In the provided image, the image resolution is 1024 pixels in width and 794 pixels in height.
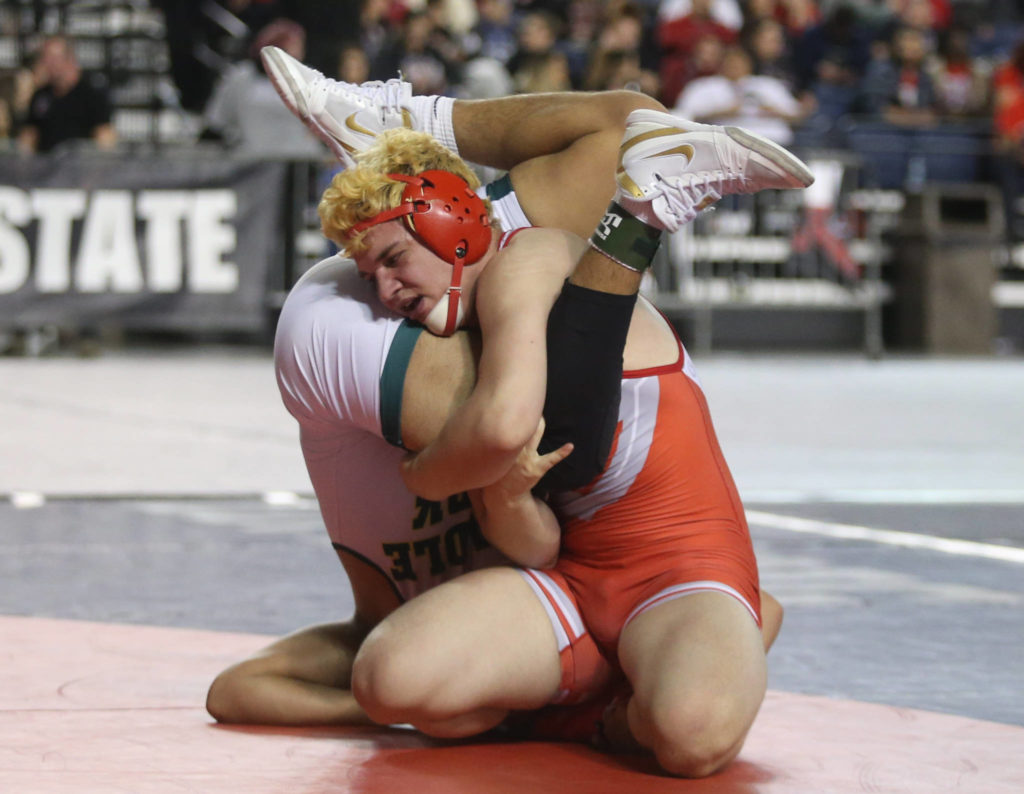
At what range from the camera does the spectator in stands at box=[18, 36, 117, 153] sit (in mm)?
11141

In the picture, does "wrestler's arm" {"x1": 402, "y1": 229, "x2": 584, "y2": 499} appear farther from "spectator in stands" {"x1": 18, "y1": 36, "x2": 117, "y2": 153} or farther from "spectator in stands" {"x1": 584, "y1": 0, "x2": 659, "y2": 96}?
"spectator in stands" {"x1": 18, "y1": 36, "x2": 117, "y2": 153}

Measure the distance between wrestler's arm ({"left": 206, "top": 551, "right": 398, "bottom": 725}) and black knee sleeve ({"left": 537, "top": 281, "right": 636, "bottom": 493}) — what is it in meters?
0.53

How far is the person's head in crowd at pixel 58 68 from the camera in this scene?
37.4ft

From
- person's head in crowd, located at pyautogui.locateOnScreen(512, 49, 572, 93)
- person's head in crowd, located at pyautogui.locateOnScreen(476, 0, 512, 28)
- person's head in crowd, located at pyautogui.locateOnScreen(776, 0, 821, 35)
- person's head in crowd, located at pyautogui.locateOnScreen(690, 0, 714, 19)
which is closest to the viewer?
person's head in crowd, located at pyautogui.locateOnScreen(512, 49, 572, 93)

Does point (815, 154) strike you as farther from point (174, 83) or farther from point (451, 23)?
point (174, 83)

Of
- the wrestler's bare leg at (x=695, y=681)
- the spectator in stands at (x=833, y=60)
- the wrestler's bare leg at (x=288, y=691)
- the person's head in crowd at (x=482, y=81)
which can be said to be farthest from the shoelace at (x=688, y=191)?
the spectator in stands at (x=833, y=60)

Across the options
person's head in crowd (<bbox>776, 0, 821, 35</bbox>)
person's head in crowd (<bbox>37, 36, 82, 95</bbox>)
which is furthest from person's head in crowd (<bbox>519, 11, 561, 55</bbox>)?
person's head in crowd (<bbox>37, 36, 82, 95</bbox>)

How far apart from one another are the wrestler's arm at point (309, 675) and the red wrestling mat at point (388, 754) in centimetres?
4

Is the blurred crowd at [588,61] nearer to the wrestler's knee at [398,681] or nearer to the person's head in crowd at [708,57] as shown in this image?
the person's head in crowd at [708,57]

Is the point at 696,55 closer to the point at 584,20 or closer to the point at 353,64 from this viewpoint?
the point at 584,20

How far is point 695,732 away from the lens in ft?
7.98

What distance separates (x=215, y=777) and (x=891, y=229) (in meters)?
10.6

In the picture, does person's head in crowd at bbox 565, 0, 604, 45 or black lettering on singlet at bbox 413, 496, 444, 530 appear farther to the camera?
person's head in crowd at bbox 565, 0, 604, 45

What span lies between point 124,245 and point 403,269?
800 centimetres
